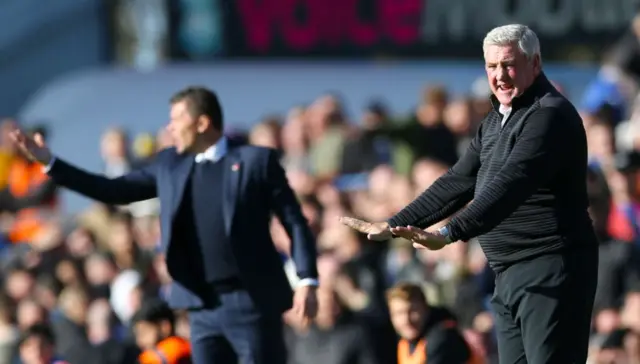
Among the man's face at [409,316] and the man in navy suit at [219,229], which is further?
the man's face at [409,316]

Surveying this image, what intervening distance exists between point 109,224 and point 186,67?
505 centimetres

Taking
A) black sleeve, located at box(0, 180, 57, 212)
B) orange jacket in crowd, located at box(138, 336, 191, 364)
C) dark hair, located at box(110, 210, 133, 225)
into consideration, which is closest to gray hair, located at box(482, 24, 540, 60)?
orange jacket in crowd, located at box(138, 336, 191, 364)

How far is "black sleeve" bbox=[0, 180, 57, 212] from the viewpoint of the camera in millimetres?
15039

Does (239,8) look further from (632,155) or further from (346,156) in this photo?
(632,155)

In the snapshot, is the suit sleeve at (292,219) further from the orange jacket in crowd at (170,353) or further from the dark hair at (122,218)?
the dark hair at (122,218)

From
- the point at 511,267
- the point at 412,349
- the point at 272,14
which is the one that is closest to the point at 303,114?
the point at 272,14

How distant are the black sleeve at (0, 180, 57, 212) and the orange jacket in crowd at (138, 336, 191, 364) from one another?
589 cm

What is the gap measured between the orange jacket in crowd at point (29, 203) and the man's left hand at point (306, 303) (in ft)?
25.3

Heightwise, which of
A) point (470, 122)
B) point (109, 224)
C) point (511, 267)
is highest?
point (511, 267)

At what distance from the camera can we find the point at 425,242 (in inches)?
228

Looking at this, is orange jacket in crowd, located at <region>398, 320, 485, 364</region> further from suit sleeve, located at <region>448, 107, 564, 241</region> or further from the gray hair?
the gray hair

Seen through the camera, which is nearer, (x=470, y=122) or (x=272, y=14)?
(x=470, y=122)

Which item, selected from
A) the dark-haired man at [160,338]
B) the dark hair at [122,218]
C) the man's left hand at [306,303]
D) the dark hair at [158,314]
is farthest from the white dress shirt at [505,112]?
the dark hair at [122,218]

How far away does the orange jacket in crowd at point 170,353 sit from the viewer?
877 cm
